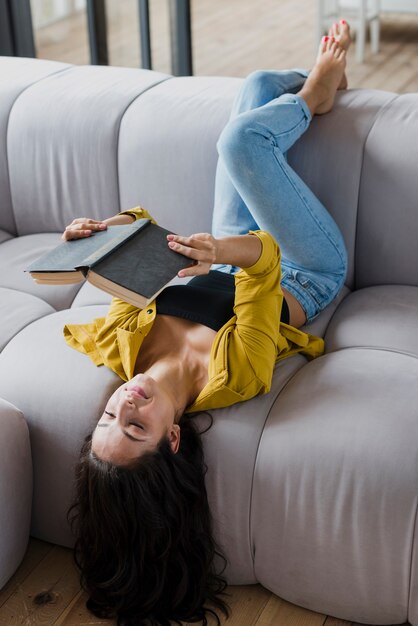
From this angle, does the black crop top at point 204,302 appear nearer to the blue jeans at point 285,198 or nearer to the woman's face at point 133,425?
the blue jeans at point 285,198

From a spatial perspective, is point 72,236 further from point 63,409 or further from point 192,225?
point 192,225

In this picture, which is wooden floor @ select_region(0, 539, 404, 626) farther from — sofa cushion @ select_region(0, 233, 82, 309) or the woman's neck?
sofa cushion @ select_region(0, 233, 82, 309)

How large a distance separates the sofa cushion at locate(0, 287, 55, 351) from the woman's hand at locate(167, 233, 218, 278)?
0.59 m

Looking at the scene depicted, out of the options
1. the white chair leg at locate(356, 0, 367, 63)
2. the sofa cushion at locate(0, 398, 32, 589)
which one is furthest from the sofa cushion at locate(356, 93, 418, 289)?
the white chair leg at locate(356, 0, 367, 63)

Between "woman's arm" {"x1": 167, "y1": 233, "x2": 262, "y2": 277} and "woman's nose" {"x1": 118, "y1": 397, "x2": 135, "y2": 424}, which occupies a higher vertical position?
Result: "woman's arm" {"x1": 167, "y1": 233, "x2": 262, "y2": 277}

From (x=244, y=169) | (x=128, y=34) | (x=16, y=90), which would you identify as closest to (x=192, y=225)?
(x=244, y=169)

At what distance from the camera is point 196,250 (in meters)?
1.57

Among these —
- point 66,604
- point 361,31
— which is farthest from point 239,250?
point 361,31

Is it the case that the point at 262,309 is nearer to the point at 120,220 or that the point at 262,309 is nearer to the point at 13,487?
the point at 120,220

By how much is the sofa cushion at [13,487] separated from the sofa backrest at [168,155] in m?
0.82

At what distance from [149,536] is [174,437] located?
190 mm

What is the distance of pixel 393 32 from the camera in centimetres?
557

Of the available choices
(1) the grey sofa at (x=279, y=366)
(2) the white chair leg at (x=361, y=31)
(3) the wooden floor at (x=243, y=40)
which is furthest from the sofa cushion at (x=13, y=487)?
(2) the white chair leg at (x=361, y=31)

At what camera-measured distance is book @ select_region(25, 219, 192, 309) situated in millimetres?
1474
